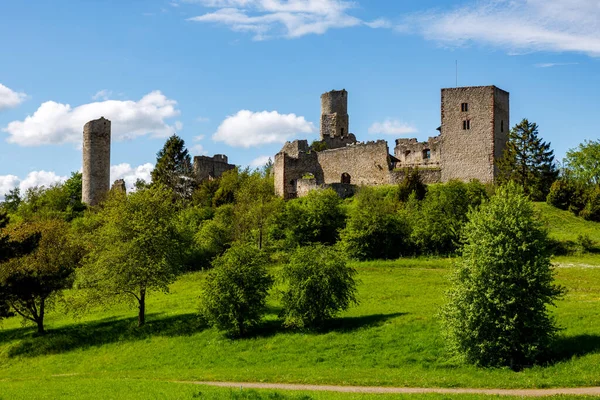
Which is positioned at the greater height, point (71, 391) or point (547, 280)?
point (547, 280)

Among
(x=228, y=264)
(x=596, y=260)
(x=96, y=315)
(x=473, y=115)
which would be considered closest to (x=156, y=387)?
(x=228, y=264)

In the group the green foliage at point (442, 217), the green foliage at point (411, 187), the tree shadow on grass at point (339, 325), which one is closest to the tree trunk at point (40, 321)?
the tree shadow on grass at point (339, 325)

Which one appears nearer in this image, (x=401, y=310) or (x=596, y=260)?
(x=401, y=310)

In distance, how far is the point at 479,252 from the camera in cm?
2650

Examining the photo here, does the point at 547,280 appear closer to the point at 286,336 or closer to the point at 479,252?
the point at 479,252

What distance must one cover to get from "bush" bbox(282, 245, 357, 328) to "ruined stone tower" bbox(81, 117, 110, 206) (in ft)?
147

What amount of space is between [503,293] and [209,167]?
56.4 metres

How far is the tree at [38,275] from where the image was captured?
36.2 m

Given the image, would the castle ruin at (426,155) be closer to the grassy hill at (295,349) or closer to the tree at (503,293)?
the grassy hill at (295,349)

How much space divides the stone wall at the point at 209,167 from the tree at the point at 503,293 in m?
53.0

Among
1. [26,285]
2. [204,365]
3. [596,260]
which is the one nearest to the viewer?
[204,365]

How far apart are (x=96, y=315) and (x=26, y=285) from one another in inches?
248

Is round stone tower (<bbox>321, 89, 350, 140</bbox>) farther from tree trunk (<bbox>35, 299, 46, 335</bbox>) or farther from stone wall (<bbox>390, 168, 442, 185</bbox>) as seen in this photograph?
tree trunk (<bbox>35, 299, 46, 335</bbox>)

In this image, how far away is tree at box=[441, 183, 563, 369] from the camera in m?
24.7
